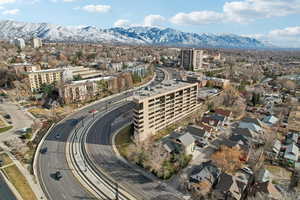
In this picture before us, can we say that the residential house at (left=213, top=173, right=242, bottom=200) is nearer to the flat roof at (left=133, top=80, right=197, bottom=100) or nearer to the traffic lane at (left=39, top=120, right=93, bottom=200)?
the traffic lane at (left=39, top=120, right=93, bottom=200)

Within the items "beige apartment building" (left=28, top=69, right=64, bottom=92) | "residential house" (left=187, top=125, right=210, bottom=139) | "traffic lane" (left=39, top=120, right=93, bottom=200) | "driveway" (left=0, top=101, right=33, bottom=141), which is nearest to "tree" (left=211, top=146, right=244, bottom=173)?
"residential house" (left=187, top=125, right=210, bottom=139)

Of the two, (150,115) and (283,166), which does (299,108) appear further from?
(150,115)

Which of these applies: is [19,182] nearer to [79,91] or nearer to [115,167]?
[115,167]

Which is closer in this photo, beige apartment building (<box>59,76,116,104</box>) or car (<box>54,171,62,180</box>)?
car (<box>54,171,62,180</box>)

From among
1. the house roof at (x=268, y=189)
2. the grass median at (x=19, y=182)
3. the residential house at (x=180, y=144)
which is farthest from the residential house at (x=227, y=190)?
the grass median at (x=19, y=182)

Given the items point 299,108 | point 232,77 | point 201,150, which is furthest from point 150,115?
point 232,77

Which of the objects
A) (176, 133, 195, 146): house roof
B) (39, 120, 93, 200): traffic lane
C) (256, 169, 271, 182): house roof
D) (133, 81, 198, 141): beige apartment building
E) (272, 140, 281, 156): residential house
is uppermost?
(133, 81, 198, 141): beige apartment building
